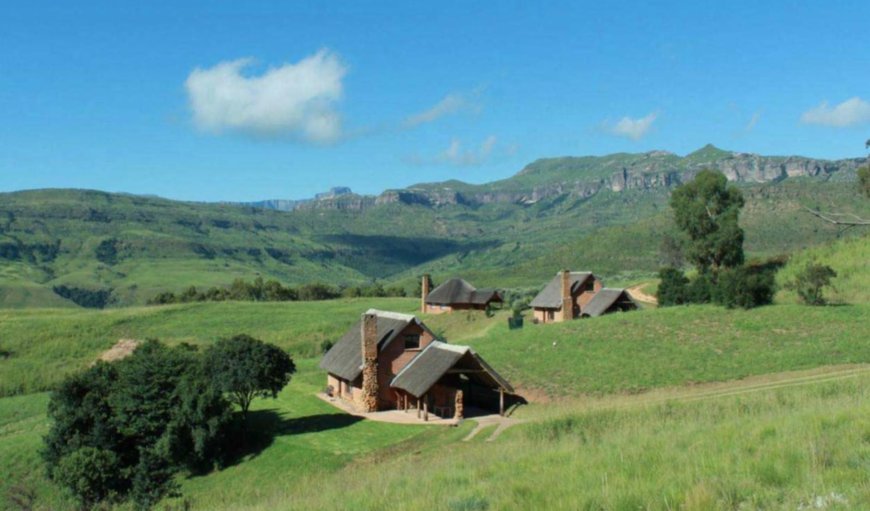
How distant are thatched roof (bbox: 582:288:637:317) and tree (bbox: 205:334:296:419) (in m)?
29.7

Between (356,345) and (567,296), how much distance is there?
24.2m

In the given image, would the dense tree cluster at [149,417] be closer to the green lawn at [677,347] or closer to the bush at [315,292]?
the green lawn at [677,347]

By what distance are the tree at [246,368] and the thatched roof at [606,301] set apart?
2973cm

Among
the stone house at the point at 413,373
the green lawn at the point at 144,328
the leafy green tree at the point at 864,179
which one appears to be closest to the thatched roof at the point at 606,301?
the leafy green tree at the point at 864,179

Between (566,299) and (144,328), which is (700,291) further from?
(144,328)

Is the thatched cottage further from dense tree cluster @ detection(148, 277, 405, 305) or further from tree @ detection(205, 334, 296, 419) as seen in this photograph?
dense tree cluster @ detection(148, 277, 405, 305)

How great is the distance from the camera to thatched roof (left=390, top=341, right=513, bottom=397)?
31750 mm

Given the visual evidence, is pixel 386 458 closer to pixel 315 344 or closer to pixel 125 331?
pixel 315 344

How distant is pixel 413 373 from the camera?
111 ft

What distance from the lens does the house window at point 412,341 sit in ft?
117

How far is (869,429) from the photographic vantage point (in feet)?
29.5

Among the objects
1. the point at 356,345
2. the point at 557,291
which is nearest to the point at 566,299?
the point at 557,291

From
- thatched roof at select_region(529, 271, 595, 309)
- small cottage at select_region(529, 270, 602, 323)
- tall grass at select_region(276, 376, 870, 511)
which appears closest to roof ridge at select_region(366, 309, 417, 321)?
small cottage at select_region(529, 270, 602, 323)

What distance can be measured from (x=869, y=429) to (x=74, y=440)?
30.1 m
